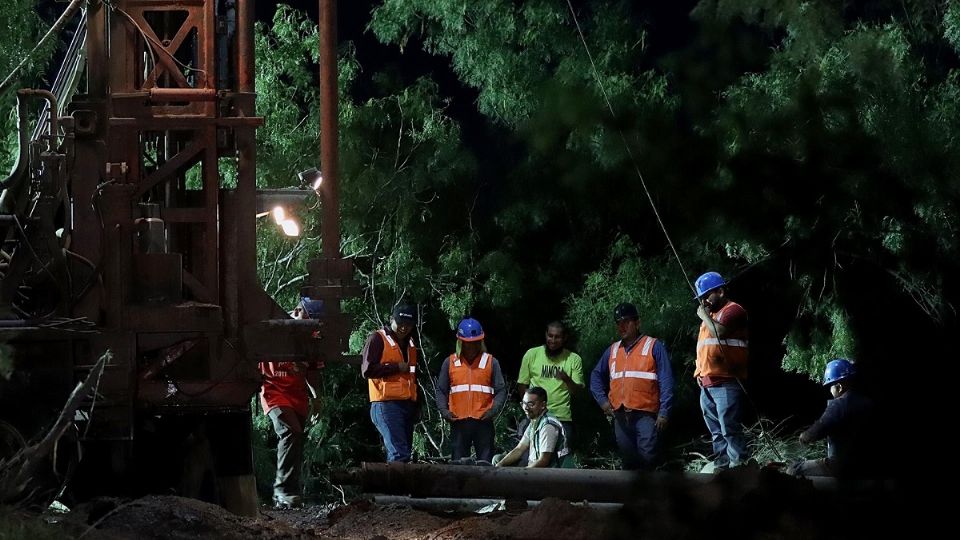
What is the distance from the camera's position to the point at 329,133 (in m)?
13.1

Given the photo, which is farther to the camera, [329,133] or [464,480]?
[329,133]

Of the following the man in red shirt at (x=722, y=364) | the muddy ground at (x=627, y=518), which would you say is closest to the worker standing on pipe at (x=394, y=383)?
the muddy ground at (x=627, y=518)

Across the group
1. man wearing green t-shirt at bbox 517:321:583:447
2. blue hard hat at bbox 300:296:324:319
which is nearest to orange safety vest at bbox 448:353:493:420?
man wearing green t-shirt at bbox 517:321:583:447

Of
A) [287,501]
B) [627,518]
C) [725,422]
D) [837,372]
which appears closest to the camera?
[627,518]

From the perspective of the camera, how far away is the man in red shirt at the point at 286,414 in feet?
50.3

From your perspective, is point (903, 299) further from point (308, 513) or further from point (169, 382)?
point (308, 513)

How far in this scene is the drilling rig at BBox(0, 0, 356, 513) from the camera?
11.2 m

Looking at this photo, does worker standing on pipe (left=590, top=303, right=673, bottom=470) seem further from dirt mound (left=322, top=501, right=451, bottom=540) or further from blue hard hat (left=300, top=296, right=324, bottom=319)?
blue hard hat (left=300, top=296, right=324, bottom=319)

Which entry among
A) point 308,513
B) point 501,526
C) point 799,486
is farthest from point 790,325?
point 799,486

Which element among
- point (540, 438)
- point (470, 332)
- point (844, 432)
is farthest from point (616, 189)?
point (844, 432)

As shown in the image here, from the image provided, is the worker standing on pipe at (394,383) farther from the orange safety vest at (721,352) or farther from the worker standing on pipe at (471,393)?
the orange safety vest at (721,352)

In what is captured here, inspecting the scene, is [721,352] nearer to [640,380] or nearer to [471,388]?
[640,380]

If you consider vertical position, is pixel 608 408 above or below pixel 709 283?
below

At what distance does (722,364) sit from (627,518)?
160 inches
